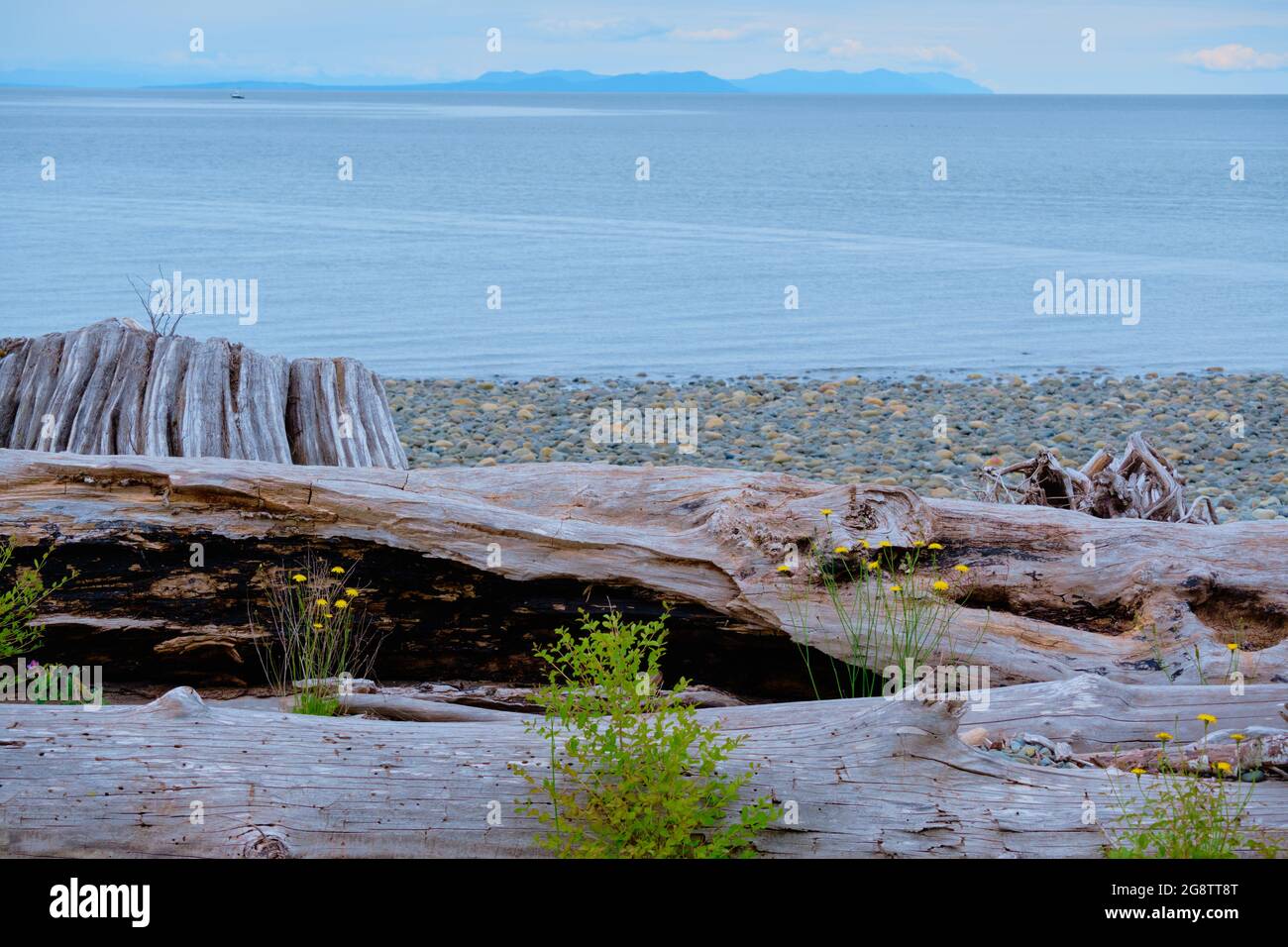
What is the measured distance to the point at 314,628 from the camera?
197 inches

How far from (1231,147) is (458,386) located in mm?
76310

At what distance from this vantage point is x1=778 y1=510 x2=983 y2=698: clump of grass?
203 inches

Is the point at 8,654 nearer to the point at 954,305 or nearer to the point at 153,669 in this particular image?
the point at 153,669

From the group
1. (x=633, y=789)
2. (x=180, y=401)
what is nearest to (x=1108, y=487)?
(x=633, y=789)

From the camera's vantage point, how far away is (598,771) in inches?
140

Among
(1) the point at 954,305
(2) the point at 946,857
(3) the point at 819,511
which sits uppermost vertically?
(1) the point at 954,305

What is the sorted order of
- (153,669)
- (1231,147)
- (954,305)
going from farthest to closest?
(1231,147) < (954,305) < (153,669)

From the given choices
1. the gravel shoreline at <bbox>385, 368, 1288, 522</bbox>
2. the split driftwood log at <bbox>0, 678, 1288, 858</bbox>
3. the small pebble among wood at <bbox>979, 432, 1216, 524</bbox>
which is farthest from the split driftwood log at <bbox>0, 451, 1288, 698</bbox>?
the gravel shoreline at <bbox>385, 368, 1288, 522</bbox>

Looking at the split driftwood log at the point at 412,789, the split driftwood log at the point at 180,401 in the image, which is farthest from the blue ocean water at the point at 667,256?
the split driftwood log at the point at 412,789

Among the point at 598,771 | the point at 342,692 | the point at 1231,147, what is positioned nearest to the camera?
the point at 598,771

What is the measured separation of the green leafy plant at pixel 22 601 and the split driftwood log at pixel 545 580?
0.26ft

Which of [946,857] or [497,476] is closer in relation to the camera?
[946,857]

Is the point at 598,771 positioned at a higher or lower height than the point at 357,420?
lower

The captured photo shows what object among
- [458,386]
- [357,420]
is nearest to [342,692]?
[357,420]
